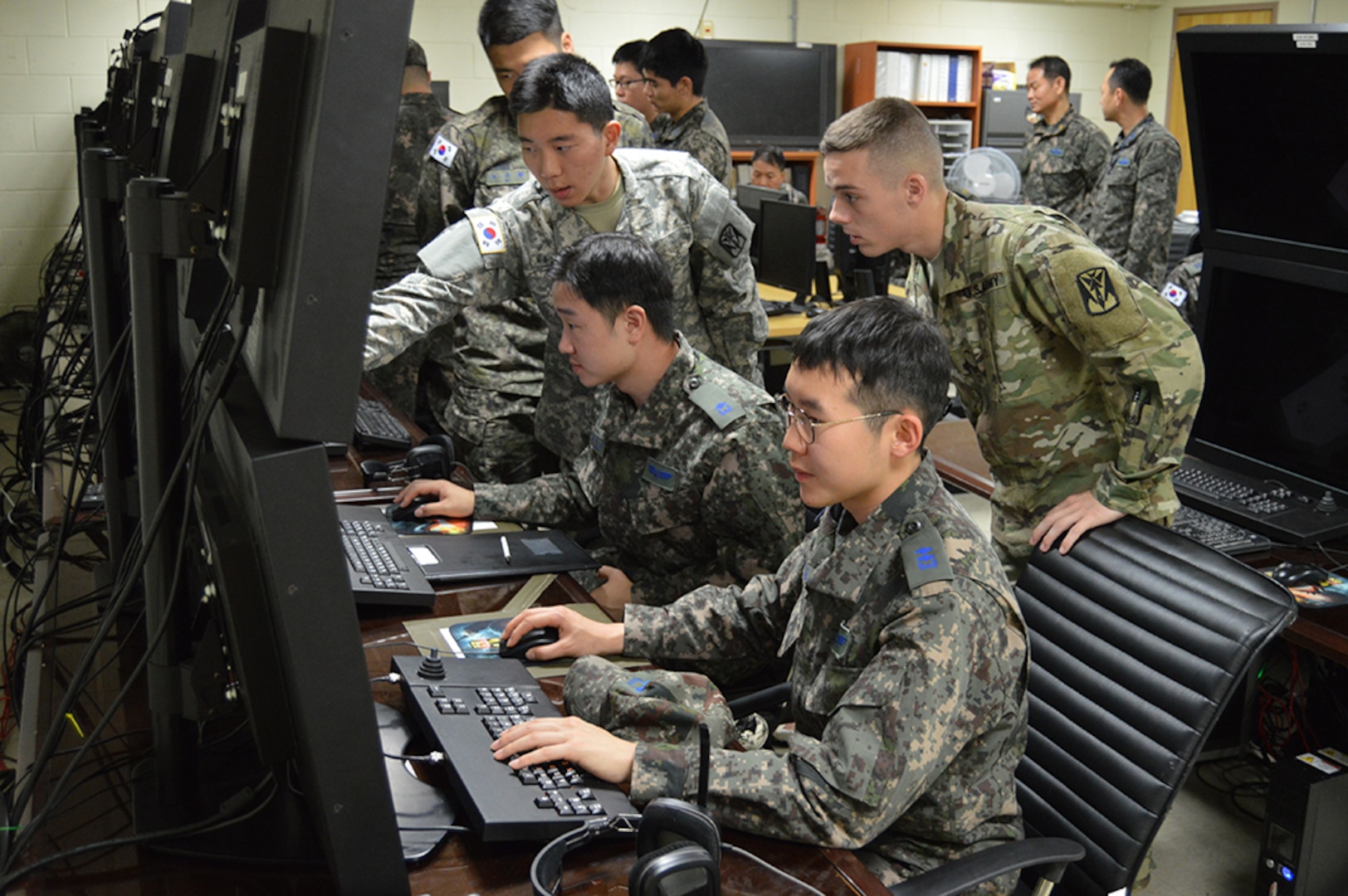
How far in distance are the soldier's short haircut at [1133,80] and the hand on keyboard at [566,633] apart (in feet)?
16.3

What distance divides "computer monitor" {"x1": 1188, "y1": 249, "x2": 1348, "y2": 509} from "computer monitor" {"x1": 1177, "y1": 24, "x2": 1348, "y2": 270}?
61 mm

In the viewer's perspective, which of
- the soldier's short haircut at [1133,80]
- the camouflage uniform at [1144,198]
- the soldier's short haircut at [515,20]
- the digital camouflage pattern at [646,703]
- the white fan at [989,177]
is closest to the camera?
the digital camouflage pattern at [646,703]

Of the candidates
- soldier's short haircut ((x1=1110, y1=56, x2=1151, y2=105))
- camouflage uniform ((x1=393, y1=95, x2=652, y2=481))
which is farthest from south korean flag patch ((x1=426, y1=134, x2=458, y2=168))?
soldier's short haircut ((x1=1110, y1=56, x2=1151, y2=105))

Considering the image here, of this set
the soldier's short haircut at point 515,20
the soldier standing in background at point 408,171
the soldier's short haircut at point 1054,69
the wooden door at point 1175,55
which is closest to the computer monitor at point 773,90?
the soldier's short haircut at point 1054,69

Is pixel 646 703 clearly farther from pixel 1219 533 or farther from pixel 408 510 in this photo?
pixel 1219 533

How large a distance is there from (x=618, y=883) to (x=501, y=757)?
0.21 m

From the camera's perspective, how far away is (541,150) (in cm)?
240

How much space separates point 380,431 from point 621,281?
87 centimetres

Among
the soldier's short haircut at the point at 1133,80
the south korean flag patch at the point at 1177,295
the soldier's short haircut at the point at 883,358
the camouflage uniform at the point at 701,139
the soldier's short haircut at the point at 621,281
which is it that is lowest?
the soldier's short haircut at the point at 883,358

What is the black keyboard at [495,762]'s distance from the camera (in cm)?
110

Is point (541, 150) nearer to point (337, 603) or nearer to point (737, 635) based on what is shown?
point (737, 635)

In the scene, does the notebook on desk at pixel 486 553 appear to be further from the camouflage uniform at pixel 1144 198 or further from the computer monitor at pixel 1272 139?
the camouflage uniform at pixel 1144 198

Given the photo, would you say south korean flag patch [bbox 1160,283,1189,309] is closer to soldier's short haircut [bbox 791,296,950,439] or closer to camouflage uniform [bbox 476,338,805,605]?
camouflage uniform [bbox 476,338,805,605]

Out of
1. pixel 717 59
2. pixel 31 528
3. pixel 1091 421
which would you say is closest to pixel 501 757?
pixel 1091 421
